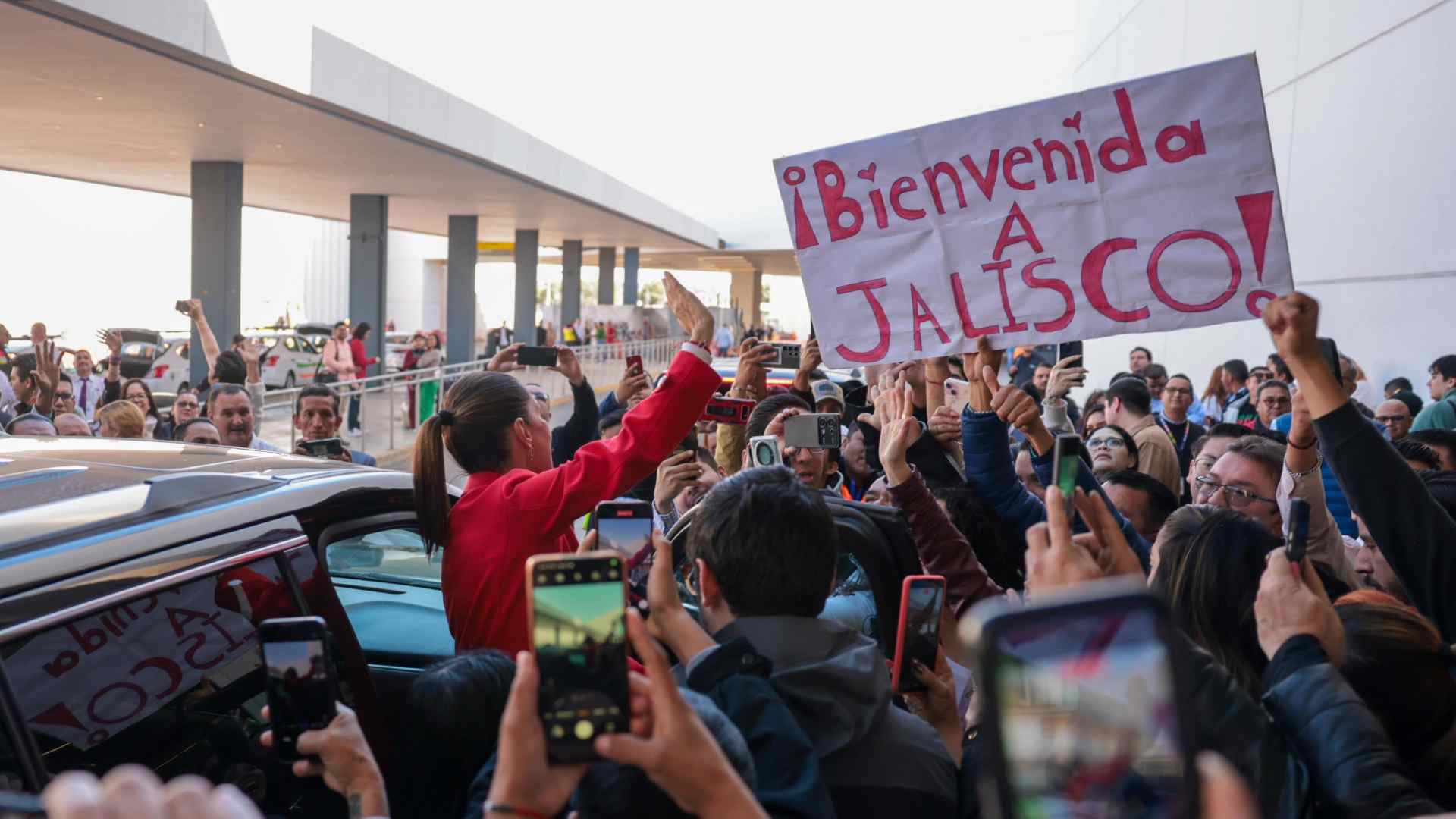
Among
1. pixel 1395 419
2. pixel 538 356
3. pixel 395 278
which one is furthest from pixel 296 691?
pixel 395 278

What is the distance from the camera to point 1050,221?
3.83 metres

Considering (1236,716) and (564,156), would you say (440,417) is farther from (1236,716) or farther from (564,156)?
(564,156)

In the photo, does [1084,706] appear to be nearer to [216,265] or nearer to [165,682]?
[165,682]

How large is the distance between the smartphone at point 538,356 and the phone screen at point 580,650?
3.80 m

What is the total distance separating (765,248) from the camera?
47.0m

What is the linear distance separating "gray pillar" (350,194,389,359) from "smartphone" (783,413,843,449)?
68.7 ft

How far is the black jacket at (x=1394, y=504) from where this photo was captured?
8.09ft

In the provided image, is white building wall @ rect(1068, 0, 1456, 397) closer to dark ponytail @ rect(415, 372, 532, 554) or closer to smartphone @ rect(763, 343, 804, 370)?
smartphone @ rect(763, 343, 804, 370)

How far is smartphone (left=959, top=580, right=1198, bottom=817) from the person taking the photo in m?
1.05

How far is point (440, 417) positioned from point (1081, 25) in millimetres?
23372

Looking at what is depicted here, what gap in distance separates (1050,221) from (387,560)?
277 centimetres

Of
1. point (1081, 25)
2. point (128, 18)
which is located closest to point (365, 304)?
point (128, 18)

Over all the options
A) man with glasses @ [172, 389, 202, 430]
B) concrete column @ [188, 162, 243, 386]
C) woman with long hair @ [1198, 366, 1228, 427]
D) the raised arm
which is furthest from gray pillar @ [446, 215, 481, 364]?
the raised arm

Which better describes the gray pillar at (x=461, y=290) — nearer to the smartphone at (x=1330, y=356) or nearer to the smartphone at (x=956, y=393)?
the smartphone at (x=956, y=393)
